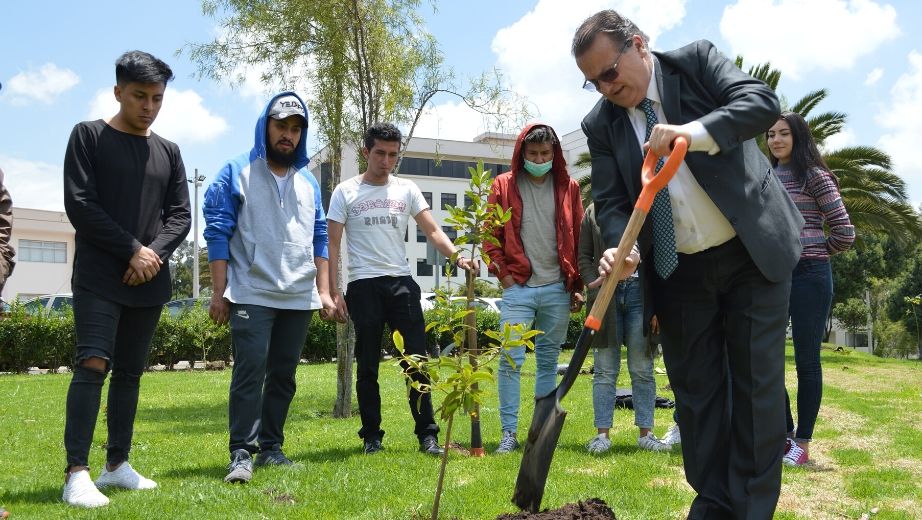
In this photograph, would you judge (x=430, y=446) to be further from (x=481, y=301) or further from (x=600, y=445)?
(x=481, y=301)

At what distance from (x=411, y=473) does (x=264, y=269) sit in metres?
1.53

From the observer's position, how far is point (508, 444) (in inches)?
213

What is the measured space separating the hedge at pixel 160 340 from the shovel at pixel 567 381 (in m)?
12.5

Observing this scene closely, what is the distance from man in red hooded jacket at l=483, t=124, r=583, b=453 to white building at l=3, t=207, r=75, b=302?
178ft

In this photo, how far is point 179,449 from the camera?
6.00 meters

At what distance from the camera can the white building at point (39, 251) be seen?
5325 centimetres

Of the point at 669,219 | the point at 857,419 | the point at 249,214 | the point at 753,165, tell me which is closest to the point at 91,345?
the point at 249,214

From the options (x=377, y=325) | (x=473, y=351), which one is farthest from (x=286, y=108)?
(x=473, y=351)

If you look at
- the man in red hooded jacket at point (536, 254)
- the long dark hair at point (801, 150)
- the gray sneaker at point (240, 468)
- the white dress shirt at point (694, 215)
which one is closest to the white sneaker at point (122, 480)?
the gray sneaker at point (240, 468)

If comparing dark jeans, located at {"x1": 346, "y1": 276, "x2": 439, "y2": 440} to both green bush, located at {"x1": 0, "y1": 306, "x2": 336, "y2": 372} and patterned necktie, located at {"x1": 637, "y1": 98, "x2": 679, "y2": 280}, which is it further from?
green bush, located at {"x1": 0, "y1": 306, "x2": 336, "y2": 372}

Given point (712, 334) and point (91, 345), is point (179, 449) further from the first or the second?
point (712, 334)

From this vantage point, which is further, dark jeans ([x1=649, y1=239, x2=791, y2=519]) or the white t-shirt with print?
the white t-shirt with print

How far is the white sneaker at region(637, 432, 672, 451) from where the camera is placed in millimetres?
5453

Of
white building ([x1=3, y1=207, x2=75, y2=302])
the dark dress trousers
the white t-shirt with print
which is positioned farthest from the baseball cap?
white building ([x1=3, y1=207, x2=75, y2=302])
